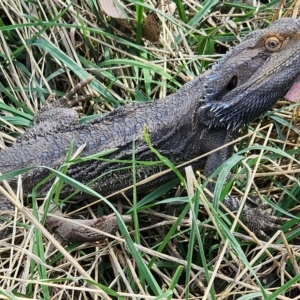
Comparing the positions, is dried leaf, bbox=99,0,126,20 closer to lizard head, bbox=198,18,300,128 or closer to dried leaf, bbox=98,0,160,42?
dried leaf, bbox=98,0,160,42

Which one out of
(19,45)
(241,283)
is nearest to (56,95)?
(19,45)

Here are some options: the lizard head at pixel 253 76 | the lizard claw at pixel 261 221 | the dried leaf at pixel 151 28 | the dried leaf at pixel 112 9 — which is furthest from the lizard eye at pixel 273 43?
the dried leaf at pixel 112 9

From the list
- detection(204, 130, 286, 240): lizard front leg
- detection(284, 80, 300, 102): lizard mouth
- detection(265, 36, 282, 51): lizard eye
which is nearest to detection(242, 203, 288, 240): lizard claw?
detection(204, 130, 286, 240): lizard front leg

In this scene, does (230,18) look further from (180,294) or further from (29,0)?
(180,294)

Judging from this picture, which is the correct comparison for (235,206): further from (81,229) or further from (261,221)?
(81,229)

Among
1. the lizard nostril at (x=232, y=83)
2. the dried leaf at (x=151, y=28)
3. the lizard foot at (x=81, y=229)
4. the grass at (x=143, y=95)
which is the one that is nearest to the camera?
the grass at (x=143, y=95)

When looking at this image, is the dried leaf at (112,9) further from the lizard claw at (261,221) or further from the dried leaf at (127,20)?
the lizard claw at (261,221)

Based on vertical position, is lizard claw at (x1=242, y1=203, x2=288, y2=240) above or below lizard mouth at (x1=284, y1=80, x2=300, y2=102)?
below
